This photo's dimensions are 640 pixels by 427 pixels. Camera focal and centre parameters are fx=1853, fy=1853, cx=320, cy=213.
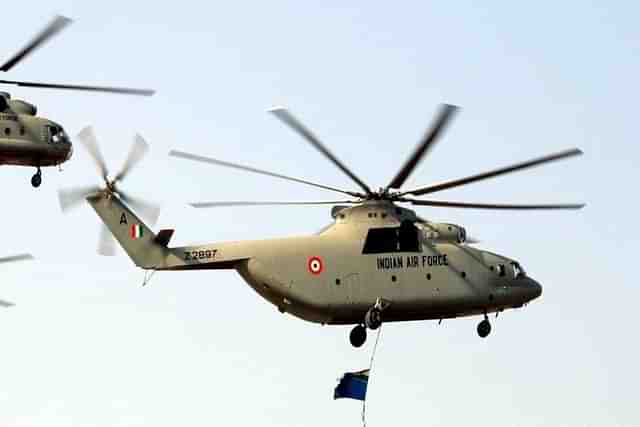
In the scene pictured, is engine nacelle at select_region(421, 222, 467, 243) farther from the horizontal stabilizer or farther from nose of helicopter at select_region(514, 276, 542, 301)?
the horizontal stabilizer

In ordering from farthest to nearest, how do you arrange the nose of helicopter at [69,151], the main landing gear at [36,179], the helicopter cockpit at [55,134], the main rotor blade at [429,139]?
the nose of helicopter at [69,151] → the main landing gear at [36,179] → the helicopter cockpit at [55,134] → the main rotor blade at [429,139]

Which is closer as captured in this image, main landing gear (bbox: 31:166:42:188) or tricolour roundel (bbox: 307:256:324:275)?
tricolour roundel (bbox: 307:256:324:275)

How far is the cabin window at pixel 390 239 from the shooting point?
6981 cm

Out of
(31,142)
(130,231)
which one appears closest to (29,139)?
(31,142)

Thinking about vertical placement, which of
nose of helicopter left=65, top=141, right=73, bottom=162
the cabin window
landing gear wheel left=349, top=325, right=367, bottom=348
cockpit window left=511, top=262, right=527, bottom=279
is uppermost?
the cabin window

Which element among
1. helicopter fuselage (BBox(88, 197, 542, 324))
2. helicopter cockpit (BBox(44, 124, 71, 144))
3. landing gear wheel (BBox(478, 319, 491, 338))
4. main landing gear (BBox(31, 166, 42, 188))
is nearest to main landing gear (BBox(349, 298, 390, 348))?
helicopter fuselage (BBox(88, 197, 542, 324))

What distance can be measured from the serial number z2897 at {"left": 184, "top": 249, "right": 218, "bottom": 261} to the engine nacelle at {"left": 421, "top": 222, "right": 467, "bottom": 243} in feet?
28.5

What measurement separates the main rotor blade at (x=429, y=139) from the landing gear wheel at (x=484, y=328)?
7181mm

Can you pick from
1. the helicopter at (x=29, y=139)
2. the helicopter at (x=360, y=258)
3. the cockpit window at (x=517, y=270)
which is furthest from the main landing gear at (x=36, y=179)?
the cockpit window at (x=517, y=270)

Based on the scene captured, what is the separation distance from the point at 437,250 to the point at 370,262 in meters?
3.00

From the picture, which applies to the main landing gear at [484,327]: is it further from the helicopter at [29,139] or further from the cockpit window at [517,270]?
the helicopter at [29,139]

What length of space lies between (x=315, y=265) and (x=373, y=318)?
291 cm

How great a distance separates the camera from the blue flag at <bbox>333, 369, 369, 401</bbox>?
2827 inches

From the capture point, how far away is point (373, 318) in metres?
68.6
